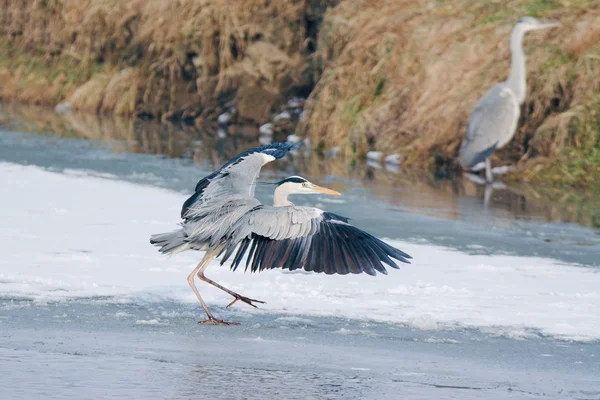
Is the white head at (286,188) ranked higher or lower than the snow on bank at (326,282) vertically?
higher

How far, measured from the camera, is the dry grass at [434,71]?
13445 millimetres

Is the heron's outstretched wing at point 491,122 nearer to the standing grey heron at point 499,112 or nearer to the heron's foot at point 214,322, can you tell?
the standing grey heron at point 499,112

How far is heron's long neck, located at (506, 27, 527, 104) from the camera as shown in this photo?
41.1 feet

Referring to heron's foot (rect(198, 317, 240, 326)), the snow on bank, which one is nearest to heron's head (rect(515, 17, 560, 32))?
the snow on bank


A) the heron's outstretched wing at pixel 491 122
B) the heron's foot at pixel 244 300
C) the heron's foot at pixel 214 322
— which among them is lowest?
the heron's foot at pixel 214 322

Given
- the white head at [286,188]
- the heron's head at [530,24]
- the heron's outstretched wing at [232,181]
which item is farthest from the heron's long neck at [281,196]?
the heron's head at [530,24]

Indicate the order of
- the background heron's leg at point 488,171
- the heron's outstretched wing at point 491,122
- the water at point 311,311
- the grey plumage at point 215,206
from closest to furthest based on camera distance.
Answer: the water at point 311,311 → the grey plumage at point 215,206 → the heron's outstretched wing at point 491,122 → the background heron's leg at point 488,171

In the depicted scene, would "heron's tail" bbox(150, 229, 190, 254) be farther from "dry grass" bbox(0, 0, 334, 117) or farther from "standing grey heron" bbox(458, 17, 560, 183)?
"dry grass" bbox(0, 0, 334, 117)

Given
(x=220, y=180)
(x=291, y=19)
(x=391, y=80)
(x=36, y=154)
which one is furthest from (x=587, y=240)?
(x=291, y=19)

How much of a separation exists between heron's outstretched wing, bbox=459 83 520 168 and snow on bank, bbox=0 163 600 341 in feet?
13.6

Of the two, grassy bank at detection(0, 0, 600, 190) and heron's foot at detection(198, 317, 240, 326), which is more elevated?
grassy bank at detection(0, 0, 600, 190)

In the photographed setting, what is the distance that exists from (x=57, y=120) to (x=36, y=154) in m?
5.78

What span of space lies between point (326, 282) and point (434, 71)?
762 centimetres

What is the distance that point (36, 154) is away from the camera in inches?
552
